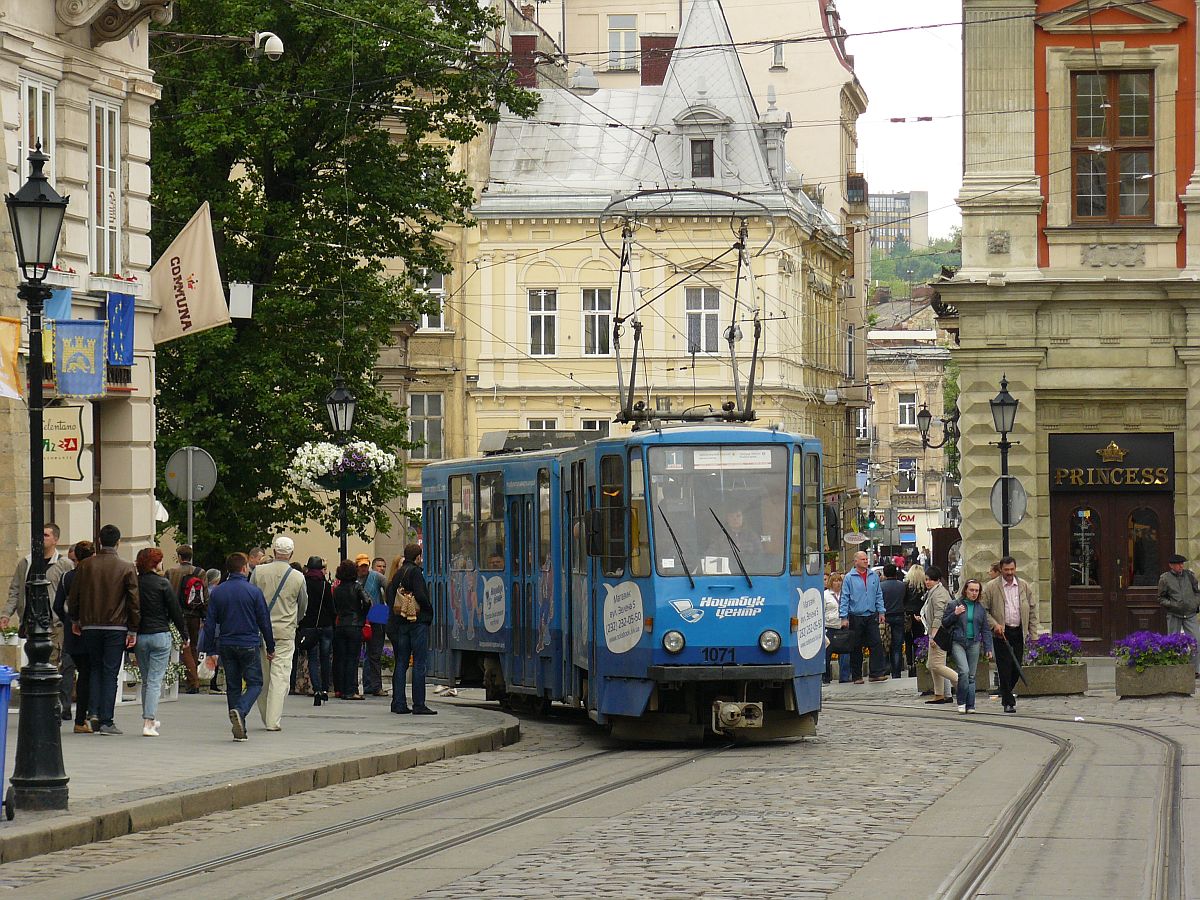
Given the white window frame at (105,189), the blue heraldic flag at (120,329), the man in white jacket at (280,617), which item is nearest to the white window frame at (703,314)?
the white window frame at (105,189)

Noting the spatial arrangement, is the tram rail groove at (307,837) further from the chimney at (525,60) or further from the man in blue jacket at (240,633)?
the chimney at (525,60)

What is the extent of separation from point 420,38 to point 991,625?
14999mm

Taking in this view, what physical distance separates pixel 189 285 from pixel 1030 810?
15058 millimetres

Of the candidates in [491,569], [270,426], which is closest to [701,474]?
[491,569]

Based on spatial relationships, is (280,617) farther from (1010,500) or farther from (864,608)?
(864,608)

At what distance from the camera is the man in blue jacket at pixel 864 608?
103 ft

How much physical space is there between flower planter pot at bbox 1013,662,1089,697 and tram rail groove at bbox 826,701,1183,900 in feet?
14.9

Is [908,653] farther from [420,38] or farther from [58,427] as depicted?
[58,427]

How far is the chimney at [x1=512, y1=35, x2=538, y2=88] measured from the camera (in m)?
64.9

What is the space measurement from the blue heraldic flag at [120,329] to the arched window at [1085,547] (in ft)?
52.6

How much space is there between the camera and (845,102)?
8038cm

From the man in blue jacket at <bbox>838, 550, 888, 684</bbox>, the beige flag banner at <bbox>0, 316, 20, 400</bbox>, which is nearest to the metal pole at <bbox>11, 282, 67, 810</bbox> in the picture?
the beige flag banner at <bbox>0, 316, 20, 400</bbox>

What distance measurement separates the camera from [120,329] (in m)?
25.5

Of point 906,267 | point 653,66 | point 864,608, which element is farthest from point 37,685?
point 906,267
